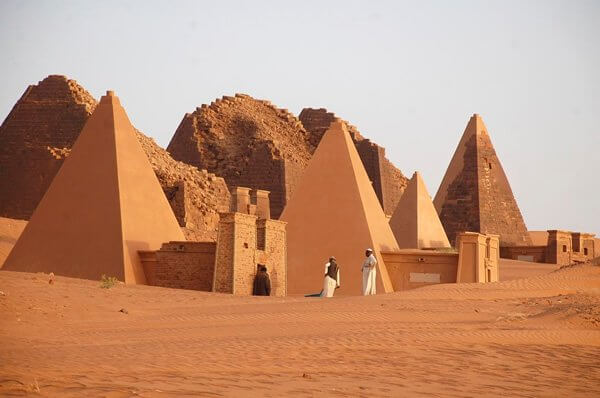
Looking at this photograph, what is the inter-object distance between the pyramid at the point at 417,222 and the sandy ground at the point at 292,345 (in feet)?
42.1

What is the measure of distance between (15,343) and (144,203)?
34.2 feet

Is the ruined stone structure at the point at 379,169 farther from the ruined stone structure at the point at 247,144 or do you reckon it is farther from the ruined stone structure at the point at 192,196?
the ruined stone structure at the point at 192,196

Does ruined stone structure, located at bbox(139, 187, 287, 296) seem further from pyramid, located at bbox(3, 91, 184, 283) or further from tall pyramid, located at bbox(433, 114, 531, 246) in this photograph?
tall pyramid, located at bbox(433, 114, 531, 246)

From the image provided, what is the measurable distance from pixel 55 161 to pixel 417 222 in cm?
1081

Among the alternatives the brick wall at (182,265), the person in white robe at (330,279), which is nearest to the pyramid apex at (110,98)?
the brick wall at (182,265)

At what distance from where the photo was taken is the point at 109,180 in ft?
68.3

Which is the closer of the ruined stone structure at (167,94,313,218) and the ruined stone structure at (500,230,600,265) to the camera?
the ruined stone structure at (500,230,600,265)

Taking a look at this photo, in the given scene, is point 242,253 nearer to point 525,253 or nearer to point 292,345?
point 292,345

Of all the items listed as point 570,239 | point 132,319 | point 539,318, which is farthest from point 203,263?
point 570,239

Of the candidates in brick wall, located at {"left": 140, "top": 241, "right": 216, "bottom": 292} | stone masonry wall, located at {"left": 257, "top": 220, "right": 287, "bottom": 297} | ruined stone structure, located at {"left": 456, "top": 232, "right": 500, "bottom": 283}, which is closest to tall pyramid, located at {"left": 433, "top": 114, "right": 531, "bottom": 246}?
ruined stone structure, located at {"left": 456, "top": 232, "right": 500, "bottom": 283}

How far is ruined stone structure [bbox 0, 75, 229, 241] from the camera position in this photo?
30.9 metres

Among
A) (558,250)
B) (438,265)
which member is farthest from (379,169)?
(438,265)

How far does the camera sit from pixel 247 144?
42125 millimetres

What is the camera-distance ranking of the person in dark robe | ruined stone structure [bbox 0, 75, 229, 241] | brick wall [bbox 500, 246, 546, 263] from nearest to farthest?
the person in dark robe < ruined stone structure [bbox 0, 75, 229, 241] < brick wall [bbox 500, 246, 546, 263]
